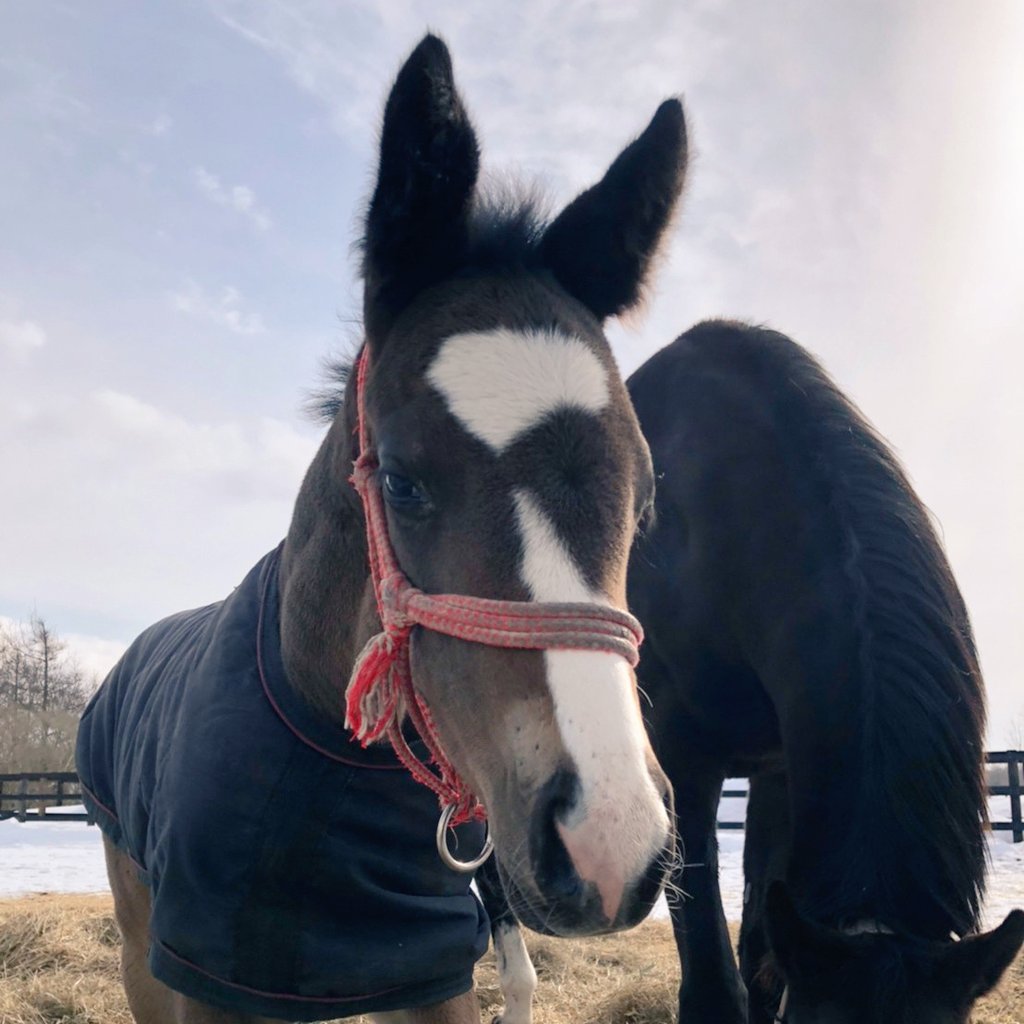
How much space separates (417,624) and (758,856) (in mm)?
2548

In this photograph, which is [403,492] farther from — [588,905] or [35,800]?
[35,800]

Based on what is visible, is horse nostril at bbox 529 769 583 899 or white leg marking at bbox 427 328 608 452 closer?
horse nostril at bbox 529 769 583 899

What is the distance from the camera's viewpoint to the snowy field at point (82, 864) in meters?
8.69

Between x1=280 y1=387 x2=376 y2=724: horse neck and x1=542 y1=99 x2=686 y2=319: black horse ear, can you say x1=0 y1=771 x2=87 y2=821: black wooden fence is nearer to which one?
x1=280 y1=387 x2=376 y2=724: horse neck

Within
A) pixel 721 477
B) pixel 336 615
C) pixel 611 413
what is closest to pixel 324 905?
pixel 336 615

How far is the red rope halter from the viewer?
5.12 feet

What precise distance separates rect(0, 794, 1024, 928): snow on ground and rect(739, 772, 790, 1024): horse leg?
383 centimetres

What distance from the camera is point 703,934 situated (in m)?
3.27

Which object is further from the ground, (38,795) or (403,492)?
(403,492)

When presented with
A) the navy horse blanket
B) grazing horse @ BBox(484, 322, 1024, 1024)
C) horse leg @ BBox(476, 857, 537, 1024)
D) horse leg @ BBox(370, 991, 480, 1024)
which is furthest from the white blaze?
horse leg @ BBox(476, 857, 537, 1024)

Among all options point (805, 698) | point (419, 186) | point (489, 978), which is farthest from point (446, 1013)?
point (489, 978)

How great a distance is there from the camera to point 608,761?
142 cm

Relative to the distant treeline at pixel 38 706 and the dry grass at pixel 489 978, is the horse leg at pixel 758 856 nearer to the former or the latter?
the dry grass at pixel 489 978

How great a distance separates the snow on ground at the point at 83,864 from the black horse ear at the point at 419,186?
646 centimetres
